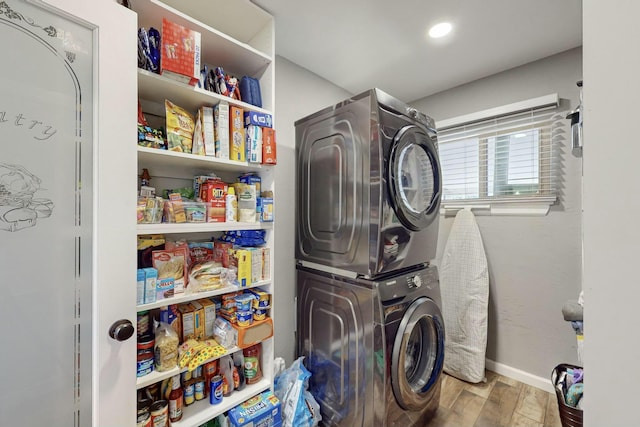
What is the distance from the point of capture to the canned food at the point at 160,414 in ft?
3.34

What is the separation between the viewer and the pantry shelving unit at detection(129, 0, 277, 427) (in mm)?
1031

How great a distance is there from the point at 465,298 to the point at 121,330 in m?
2.24

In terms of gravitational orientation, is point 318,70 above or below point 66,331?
above

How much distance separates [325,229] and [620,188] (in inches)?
50.9

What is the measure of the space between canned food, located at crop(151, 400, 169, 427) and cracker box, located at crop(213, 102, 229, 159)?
114 cm

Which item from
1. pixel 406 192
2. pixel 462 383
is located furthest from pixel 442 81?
pixel 462 383

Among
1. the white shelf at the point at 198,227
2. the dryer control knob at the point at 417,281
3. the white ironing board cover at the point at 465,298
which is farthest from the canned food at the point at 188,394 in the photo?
the white ironing board cover at the point at 465,298

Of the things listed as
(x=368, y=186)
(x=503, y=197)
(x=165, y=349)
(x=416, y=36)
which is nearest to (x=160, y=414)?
(x=165, y=349)

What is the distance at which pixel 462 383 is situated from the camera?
76.9 inches

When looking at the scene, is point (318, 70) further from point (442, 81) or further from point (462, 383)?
point (462, 383)

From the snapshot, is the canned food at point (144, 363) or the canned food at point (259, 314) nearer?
the canned food at point (144, 363)

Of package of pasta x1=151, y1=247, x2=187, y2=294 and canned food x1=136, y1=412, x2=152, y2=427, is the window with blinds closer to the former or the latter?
package of pasta x1=151, y1=247, x2=187, y2=294

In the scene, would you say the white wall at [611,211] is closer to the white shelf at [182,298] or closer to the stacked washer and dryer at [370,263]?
the stacked washer and dryer at [370,263]

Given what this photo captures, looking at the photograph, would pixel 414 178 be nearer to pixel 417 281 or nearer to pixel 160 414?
pixel 417 281
